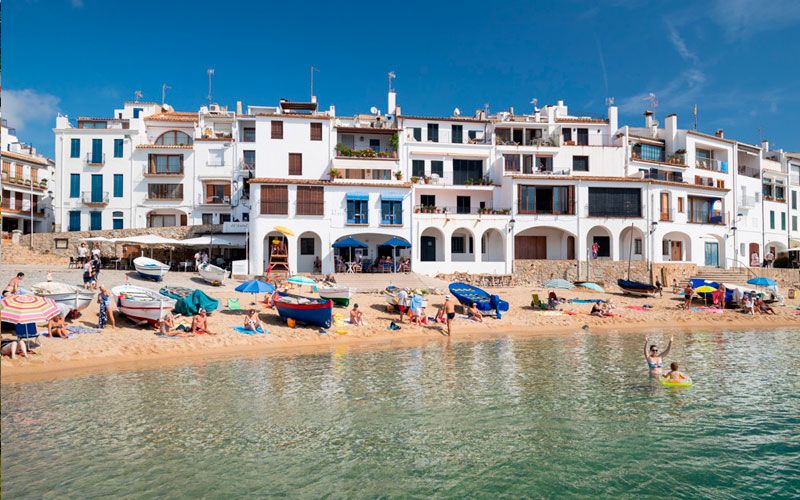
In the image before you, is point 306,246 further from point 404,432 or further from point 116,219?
point 404,432

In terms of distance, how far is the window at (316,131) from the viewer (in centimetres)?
4197

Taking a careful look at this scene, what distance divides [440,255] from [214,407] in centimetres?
3056

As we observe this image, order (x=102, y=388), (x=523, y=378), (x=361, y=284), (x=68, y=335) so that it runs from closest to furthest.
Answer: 1. (x=102, y=388)
2. (x=523, y=378)
3. (x=68, y=335)
4. (x=361, y=284)

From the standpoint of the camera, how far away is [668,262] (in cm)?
4362

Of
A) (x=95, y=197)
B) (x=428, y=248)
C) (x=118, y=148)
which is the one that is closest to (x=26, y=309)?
(x=428, y=248)

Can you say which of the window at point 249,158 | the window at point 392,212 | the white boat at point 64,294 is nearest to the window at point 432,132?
the window at point 392,212

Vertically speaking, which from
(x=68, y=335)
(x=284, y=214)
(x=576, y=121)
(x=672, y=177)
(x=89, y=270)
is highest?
(x=576, y=121)

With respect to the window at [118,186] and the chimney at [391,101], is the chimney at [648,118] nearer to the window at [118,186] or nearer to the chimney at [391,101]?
the chimney at [391,101]

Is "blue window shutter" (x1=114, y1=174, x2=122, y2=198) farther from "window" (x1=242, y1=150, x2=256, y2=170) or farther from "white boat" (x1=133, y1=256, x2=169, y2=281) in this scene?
"white boat" (x1=133, y1=256, x2=169, y2=281)

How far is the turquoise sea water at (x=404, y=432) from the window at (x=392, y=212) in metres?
21.5

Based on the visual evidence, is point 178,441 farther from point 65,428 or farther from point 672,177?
point 672,177

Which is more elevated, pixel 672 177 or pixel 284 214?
pixel 672 177

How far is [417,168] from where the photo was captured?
148 feet

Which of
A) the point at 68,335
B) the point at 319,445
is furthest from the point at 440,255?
the point at 319,445
